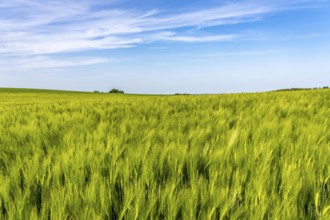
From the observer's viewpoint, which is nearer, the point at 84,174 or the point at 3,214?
the point at 3,214

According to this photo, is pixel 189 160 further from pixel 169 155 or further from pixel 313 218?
pixel 313 218

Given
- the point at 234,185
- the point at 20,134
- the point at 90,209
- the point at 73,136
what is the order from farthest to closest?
1. the point at 20,134
2. the point at 73,136
3. the point at 234,185
4. the point at 90,209

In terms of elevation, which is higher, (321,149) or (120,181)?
(321,149)

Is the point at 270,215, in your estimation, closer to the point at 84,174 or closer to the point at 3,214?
the point at 84,174

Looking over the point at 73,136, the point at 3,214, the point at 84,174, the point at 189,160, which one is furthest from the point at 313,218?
the point at 73,136

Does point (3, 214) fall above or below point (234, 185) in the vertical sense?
below

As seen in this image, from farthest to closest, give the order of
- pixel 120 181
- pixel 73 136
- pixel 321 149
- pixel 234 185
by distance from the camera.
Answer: pixel 73 136 < pixel 321 149 < pixel 120 181 < pixel 234 185

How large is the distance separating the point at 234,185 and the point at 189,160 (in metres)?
0.35

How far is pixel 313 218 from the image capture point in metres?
1.12

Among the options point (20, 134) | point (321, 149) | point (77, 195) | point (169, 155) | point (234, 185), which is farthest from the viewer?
point (20, 134)

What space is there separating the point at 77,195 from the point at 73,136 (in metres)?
1.23

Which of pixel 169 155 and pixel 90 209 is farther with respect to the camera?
pixel 169 155

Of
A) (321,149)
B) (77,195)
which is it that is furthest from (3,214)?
(321,149)

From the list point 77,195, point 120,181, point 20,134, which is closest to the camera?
point 77,195
